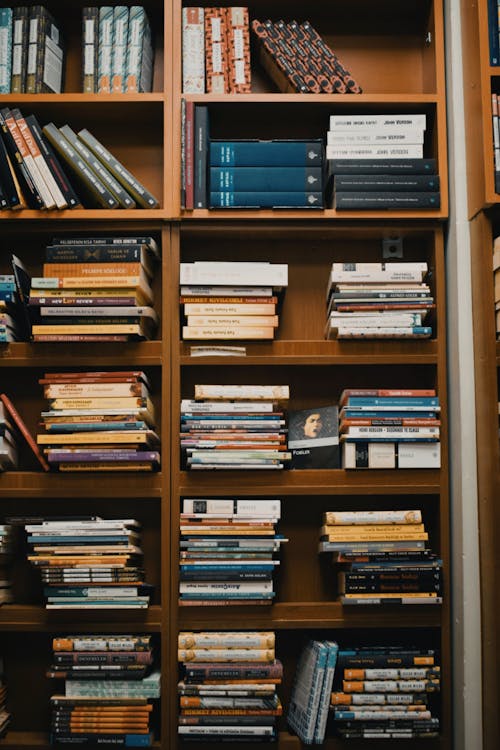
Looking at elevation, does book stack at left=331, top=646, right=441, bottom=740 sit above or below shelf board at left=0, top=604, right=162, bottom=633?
below

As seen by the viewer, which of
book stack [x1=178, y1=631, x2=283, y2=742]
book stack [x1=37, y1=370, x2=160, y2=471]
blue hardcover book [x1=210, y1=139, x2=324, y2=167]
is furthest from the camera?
blue hardcover book [x1=210, y1=139, x2=324, y2=167]

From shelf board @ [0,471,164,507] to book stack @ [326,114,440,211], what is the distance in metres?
1.07

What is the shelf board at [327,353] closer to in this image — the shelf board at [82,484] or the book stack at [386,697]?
the shelf board at [82,484]

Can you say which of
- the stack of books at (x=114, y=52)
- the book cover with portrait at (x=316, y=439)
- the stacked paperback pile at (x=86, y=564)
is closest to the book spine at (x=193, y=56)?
the stack of books at (x=114, y=52)

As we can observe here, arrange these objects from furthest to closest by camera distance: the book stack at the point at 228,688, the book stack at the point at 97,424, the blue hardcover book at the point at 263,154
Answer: the blue hardcover book at the point at 263,154 → the book stack at the point at 97,424 → the book stack at the point at 228,688

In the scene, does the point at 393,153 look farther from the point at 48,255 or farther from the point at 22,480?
the point at 22,480

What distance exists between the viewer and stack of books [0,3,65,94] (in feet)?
A: 9.77

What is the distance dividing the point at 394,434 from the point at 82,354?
1.03 metres

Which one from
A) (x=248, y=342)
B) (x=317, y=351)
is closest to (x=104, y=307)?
(x=248, y=342)

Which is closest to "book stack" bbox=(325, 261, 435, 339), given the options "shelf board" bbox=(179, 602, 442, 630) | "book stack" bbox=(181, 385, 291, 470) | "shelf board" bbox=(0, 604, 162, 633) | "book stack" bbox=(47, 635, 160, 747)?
"book stack" bbox=(181, 385, 291, 470)

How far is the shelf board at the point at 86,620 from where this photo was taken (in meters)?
2.82

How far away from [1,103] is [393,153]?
128 cm

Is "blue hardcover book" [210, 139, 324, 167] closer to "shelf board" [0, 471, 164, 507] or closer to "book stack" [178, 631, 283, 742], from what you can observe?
"shelf board" [0, 471, 164, 507]

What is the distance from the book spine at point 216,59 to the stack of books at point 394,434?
44.5 inches
